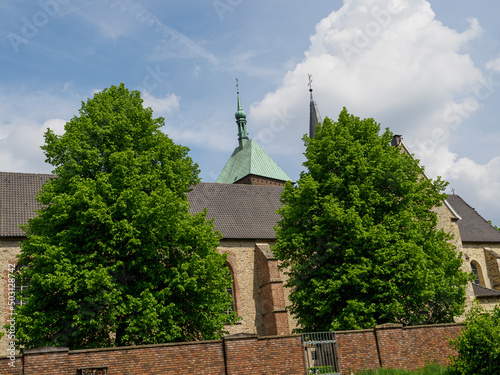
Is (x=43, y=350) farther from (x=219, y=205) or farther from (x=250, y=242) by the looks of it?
(x=219, y=205)

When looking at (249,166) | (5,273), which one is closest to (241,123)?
(249,166)

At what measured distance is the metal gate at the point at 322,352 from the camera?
554 inches

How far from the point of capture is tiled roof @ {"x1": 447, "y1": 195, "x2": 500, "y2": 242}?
3572 centimetres

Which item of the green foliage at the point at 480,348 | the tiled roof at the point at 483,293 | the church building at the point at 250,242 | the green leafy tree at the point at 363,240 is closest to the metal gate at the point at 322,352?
the green foliage at the point at 480,348

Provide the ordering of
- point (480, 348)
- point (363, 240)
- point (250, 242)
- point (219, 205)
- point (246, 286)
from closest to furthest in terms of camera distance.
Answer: point (480, 348) → point (363, 240) → point (246, 286) → point (250, 242) → point (219, 205)

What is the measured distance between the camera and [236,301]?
83.4 ft

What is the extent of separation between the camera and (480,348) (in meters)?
12.3

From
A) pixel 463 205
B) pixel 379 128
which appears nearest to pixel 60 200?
pixel 379 128

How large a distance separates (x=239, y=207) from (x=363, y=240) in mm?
11514

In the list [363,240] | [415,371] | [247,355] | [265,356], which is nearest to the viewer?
[247,355]

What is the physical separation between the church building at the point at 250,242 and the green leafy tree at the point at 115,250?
18.8 feet

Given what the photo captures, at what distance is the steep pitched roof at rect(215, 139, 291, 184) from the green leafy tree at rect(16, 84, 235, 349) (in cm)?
2838

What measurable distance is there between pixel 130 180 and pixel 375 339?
9.60m

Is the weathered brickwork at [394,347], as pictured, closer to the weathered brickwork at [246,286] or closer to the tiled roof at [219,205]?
the weathered brickwork at [246,286]
